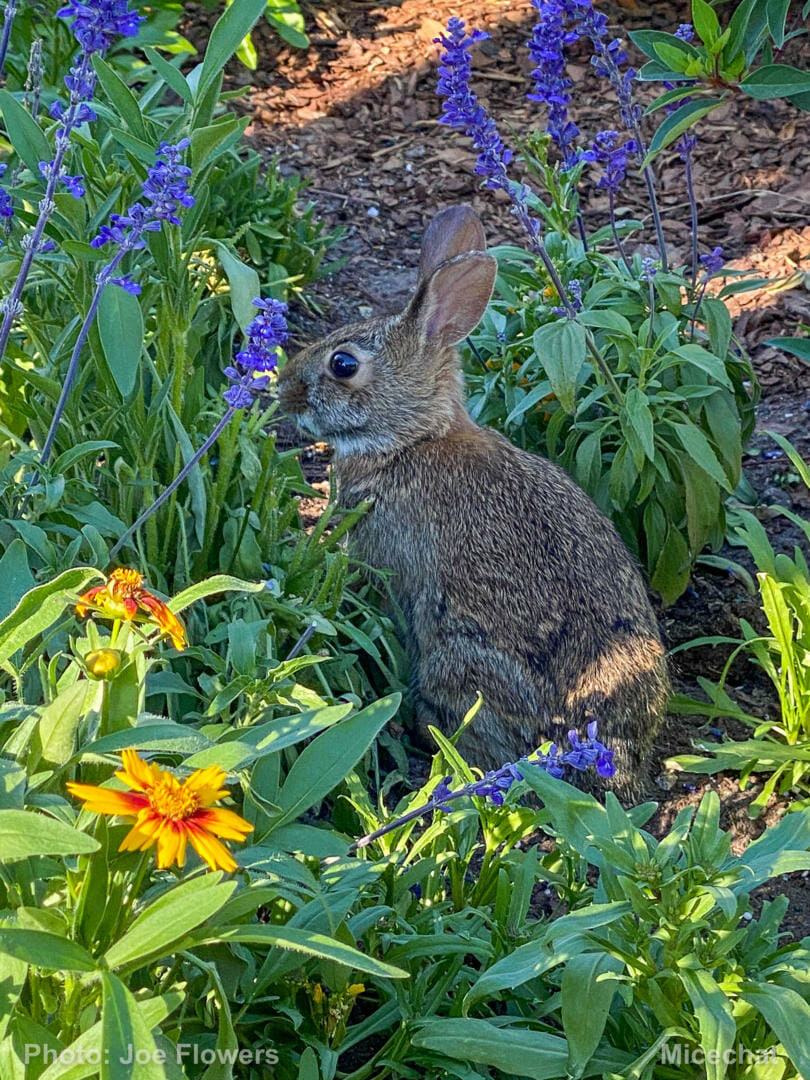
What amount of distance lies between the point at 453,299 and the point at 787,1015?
298cm

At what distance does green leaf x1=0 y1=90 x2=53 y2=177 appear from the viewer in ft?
9.89

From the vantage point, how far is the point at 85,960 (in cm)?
191

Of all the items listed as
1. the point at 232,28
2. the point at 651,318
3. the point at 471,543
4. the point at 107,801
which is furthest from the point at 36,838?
the point at 651,318

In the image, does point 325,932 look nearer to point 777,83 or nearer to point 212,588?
point 212,588

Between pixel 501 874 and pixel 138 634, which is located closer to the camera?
pixel 138 634

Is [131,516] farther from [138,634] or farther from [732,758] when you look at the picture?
[732,758]

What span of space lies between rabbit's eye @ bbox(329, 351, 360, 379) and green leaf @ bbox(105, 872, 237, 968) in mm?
3102

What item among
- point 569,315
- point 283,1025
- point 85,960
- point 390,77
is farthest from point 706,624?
A: point 390,77

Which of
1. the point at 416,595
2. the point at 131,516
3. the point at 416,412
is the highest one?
the point at 131,516

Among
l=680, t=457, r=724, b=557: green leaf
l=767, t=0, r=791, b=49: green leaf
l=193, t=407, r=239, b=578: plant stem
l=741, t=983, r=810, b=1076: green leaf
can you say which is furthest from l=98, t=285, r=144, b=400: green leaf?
l=680, t=457, r=724, b=557: green leaf

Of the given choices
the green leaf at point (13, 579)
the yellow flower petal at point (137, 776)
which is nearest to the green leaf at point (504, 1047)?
the yellow flower petal at point (137, 776)

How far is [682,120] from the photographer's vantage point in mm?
3795

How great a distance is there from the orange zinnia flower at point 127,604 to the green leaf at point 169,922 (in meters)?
0.52

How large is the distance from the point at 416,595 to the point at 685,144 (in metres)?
2.06
